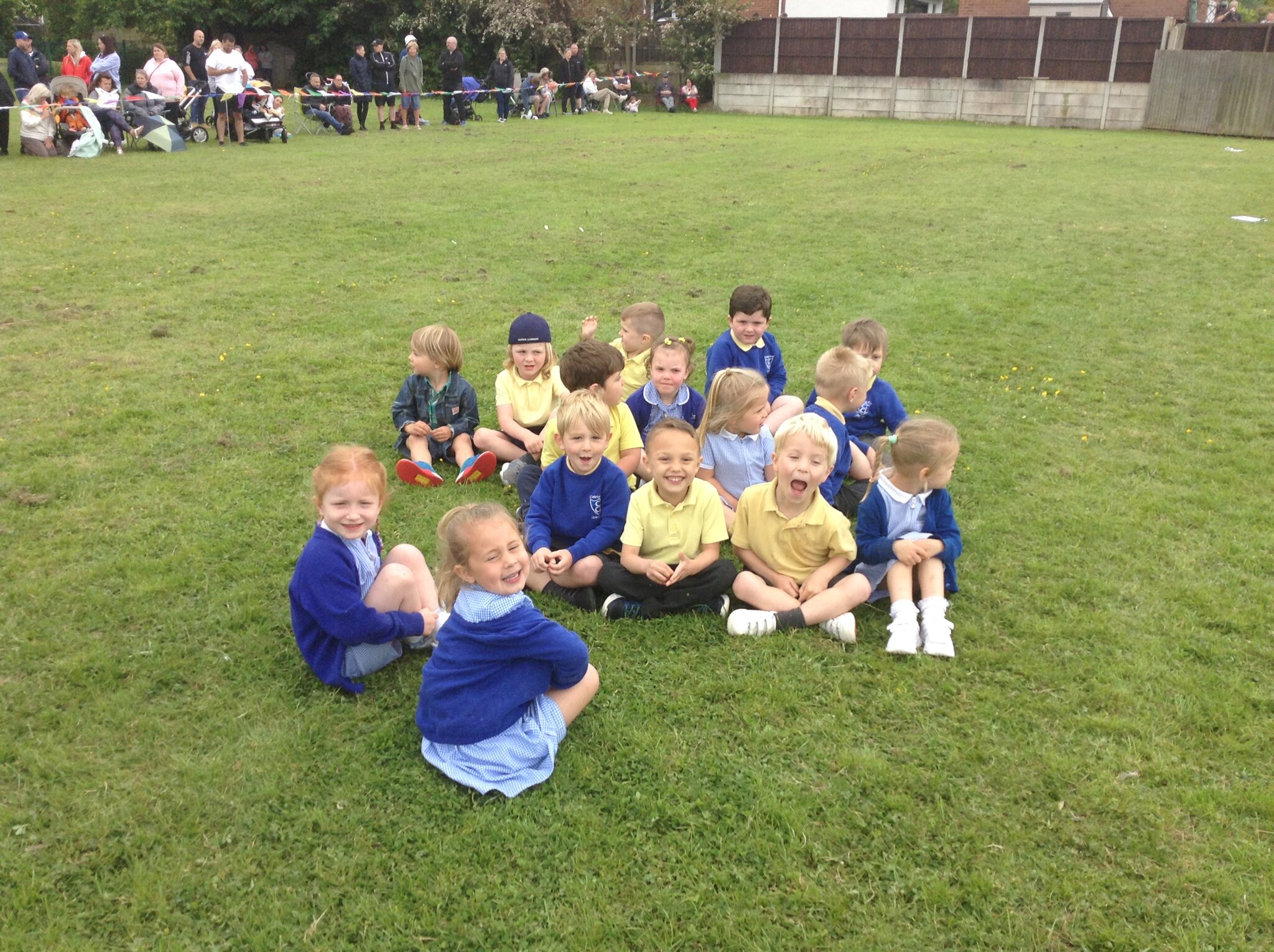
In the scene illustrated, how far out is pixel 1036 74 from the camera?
26.3m

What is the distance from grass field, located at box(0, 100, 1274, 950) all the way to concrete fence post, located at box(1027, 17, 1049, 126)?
62.7 ft

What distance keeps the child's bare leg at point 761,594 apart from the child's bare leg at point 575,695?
1.02m

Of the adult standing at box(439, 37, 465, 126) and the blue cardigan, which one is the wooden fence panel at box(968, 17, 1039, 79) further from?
the blue cardigan

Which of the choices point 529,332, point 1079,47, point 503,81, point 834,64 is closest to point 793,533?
point 529,332

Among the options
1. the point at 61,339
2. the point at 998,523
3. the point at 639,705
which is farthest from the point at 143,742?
the point at 61,339

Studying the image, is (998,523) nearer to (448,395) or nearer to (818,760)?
(818,760)

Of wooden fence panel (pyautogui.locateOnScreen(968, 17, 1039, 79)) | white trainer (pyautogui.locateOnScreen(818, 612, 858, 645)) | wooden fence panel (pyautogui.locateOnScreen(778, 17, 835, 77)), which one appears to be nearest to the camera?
white trainer (pyautogui.locateOnScreen(818, 612, 858, 645))

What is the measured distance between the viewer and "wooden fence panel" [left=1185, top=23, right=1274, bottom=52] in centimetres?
2423

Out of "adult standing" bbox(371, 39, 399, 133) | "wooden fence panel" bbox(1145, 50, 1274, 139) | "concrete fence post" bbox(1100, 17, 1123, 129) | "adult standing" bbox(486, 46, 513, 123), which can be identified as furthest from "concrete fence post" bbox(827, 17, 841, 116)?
"adult standing" bbox(371, 39, 399, 133)

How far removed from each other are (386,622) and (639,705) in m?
1.03

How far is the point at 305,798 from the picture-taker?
10.4ft

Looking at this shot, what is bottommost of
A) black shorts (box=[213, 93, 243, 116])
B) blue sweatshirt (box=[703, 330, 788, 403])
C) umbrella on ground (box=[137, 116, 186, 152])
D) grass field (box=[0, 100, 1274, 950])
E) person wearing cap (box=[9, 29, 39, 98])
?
grass field (box=[0, 100, 1274, 950])

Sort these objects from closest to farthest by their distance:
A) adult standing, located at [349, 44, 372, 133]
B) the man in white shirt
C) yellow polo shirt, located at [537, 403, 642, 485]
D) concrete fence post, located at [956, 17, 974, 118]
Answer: yellow polo shirt, located at [537, 403, 642, 485] → the man in white shirt → adult standing, located at [349, 44, 372, 133] → concrete fence post, located at [956, 17, 974, 118]

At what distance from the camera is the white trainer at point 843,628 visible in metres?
4.07
